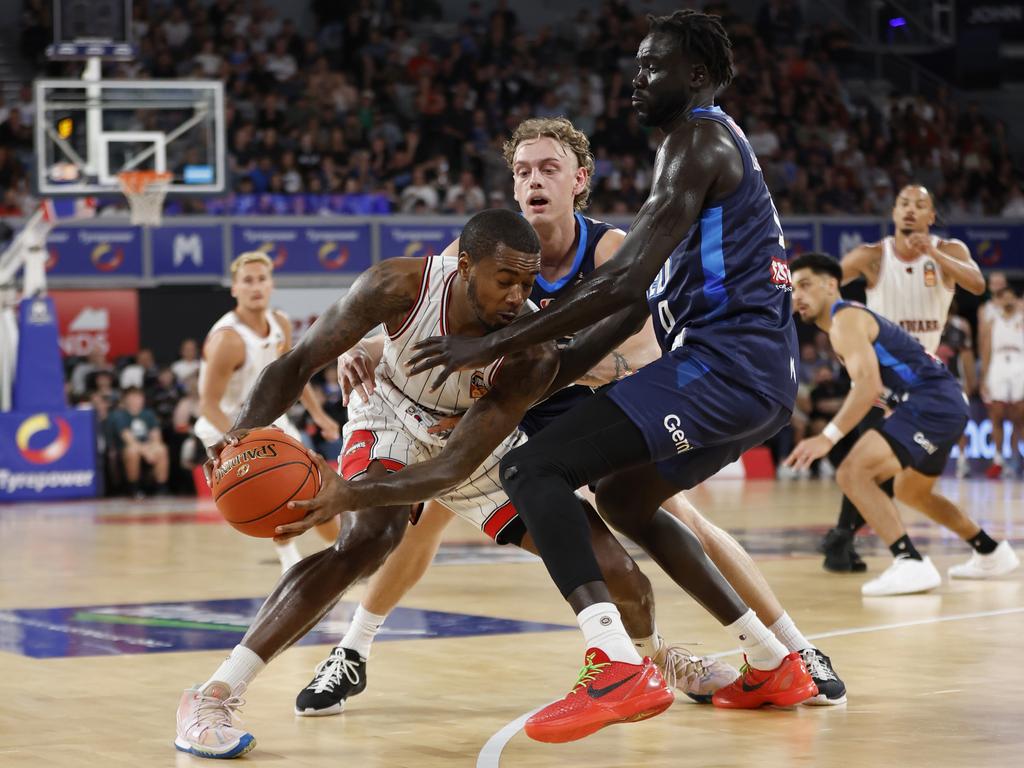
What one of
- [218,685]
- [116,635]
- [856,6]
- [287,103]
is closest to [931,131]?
[856,6]

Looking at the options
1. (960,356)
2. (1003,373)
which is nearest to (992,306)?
(960,356)

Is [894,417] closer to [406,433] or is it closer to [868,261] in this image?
[868,261]

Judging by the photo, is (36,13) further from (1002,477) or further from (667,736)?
(667,736)

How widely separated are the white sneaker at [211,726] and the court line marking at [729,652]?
26.9 inches

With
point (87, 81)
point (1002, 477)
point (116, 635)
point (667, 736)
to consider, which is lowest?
point (1002, 477)

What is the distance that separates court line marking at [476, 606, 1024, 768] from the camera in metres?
4.40

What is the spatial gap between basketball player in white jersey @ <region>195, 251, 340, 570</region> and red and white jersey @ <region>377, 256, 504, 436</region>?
4.04 metres

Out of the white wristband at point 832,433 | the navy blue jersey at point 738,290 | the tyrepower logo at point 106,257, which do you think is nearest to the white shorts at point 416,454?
the navy blue jersey at point 738,290

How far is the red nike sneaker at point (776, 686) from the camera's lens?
5.07 m

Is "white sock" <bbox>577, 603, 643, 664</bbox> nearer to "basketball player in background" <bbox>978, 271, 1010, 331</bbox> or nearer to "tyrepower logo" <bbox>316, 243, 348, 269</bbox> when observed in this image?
"tyrepower logo" <bbox>316, 243, 348, 269</bbox>

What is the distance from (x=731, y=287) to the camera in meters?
4.75

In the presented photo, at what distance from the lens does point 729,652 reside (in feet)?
20.2

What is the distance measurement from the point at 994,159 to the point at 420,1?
9.55m

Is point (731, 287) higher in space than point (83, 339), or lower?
higher
